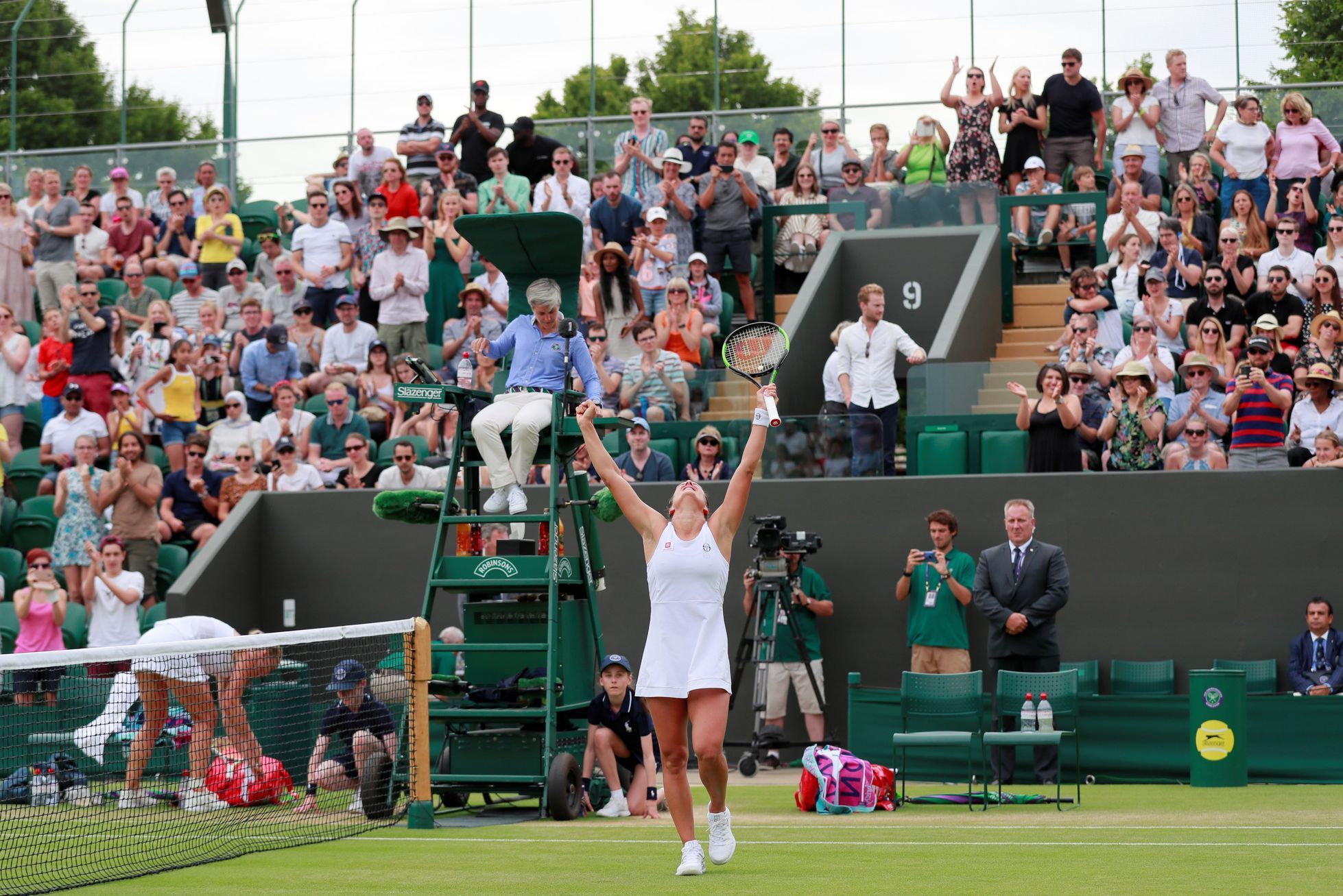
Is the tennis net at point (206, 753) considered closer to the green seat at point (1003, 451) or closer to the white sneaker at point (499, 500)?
the white sneaker at point (499, 500)

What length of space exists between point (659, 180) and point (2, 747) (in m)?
11.5

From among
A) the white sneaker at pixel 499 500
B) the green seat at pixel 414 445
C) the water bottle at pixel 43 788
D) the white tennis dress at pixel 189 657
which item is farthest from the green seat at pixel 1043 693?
the water bottle at pixel 43 788

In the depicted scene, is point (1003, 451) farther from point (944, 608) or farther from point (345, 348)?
point (345, 348)

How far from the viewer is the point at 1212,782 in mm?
13336

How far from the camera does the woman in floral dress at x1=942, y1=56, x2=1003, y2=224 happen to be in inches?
834

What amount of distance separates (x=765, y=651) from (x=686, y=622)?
7630 mm

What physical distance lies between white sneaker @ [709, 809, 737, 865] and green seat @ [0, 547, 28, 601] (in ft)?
37.4

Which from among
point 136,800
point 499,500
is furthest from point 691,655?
point 136,800

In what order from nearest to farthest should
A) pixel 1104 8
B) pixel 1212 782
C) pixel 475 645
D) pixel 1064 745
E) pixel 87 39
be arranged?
pixel 475 645 → pixel 1212 782 → pixel 1064 745 → pixel 1104 8 → pixel 87 39

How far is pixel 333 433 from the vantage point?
1825 cm

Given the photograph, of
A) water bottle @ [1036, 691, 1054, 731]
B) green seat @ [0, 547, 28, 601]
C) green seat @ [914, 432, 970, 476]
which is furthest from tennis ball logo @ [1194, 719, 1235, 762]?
green seat @ [0, 547, 28, 601]

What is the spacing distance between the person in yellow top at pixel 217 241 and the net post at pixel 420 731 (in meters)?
12.2

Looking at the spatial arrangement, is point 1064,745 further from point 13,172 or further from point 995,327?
point 13,172

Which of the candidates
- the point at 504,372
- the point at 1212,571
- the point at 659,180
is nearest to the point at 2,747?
the point at 504,372
